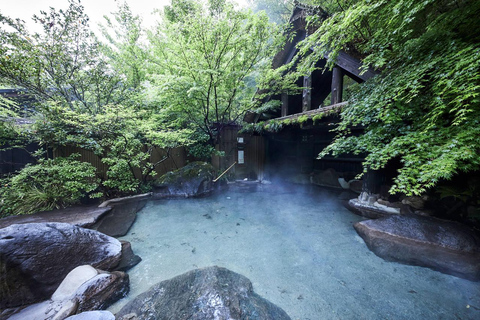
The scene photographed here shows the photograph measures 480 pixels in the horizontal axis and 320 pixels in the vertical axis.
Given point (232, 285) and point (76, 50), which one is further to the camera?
point (76, 50)

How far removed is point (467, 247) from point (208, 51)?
24.9 ft

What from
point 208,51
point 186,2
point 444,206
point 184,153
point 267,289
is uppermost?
point 186,2

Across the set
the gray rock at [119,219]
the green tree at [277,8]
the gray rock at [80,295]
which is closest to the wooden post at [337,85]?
the gray rock at [80,295]

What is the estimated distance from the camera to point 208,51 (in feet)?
18.6

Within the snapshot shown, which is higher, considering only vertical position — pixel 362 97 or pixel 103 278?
pixel 362 97

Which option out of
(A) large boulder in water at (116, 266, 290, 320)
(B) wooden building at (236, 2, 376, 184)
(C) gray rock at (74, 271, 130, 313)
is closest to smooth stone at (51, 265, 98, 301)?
(C) gray rock at (74, 271, 130, 313)

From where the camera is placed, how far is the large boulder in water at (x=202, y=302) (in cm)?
157

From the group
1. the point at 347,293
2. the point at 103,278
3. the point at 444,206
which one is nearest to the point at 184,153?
the point at 103,278

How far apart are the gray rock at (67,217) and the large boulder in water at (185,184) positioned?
2.10 meters

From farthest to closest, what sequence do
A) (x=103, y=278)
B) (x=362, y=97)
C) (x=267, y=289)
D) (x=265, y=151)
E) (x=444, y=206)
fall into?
(x=265, y=151) < (x=444, y=206) < (x=362, y=97) < (x=267, y=289) < (x=103, y=278)

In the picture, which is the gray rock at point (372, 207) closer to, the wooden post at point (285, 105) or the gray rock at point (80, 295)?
the wooden post at point (285, 105)

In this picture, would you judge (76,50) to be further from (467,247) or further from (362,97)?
(467,247)

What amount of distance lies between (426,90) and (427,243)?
2634 mm

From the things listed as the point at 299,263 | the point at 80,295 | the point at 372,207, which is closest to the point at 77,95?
the point at 80,295
